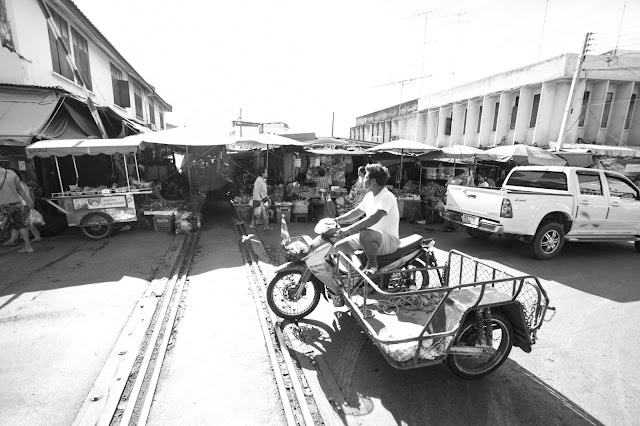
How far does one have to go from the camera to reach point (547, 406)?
2.62 m

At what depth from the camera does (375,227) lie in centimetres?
388

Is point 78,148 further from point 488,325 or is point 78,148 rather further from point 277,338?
point 488,325

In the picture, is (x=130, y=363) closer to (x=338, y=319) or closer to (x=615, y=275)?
(x=338, y=319)

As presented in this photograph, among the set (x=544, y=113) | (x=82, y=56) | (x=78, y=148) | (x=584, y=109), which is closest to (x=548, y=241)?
(x=78, y=148)

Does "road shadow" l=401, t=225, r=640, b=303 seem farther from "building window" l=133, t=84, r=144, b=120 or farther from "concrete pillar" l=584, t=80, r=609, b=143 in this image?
"building window" l=133, t=84, r=144, b=120

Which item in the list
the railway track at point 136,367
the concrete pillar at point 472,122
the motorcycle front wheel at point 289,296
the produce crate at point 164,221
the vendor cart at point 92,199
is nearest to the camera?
the railway track at point 136,367

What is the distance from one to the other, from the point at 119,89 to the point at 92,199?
9505 millimetres

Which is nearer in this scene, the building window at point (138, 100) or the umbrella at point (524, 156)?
the umbrella at point (524, 156)

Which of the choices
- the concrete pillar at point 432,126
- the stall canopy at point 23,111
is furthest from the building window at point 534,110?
the stall canopy at point 23,111

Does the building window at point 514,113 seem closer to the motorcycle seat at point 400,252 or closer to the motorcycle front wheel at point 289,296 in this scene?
the motorcycle seat at point 400,252

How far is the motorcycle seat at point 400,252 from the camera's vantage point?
12.5ft

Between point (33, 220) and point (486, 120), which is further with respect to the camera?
point (486, 120)

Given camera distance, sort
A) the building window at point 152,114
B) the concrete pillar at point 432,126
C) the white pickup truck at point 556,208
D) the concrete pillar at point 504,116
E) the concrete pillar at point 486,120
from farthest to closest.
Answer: the concrete pillar at point 432,126 < the building window at point 152,114 < the concrete pillar at point 486,120 < the concrete pillar at point 504,116 < the white pickup truck at point 556,208

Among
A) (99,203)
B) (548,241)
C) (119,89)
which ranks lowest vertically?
(548,241)
